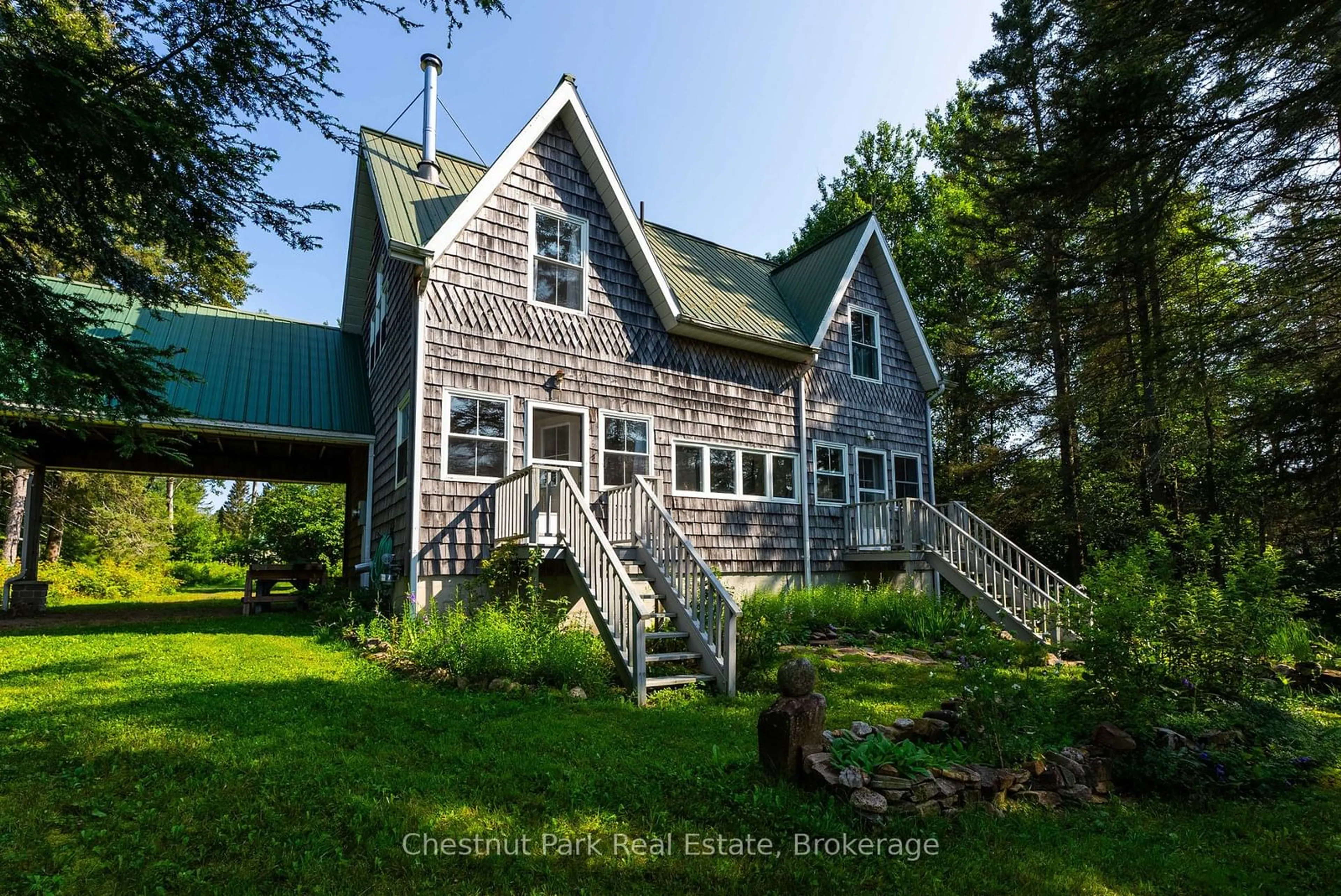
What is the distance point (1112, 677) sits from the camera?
586cm

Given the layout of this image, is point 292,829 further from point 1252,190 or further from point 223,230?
point 1252,190

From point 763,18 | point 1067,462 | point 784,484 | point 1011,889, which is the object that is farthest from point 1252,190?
point 1067,462

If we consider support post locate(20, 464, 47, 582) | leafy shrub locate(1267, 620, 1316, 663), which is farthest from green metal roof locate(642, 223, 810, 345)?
support post locate(20, 464, 47, 582)

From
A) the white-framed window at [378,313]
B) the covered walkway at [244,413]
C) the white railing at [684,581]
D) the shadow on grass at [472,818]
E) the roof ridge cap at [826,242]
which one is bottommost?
the shadow on grass at [472,818]

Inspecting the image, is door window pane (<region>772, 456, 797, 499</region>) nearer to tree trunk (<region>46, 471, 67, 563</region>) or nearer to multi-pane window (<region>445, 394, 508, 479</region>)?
multi-pane window (<region>445, 394, 508, 479</region>)

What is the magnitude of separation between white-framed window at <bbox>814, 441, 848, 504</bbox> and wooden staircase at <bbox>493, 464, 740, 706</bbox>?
207 inches

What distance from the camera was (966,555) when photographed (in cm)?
1241

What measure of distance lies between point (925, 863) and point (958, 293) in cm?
2588

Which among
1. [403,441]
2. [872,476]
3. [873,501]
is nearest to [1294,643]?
[873,501]

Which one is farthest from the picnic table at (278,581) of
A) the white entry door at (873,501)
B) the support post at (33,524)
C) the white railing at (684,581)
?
the white entry door at (873,501)

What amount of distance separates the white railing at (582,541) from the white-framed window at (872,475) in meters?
7.40

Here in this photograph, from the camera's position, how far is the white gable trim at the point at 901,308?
15.9m

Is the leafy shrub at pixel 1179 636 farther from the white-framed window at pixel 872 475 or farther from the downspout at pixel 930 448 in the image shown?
the downspout at pixel 930 448

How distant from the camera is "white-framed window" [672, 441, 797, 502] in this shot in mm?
12734
